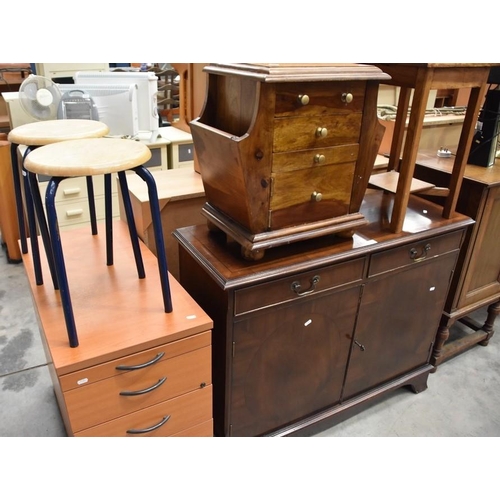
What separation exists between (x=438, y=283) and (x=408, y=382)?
1.67 feet

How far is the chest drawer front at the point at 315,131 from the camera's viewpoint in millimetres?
1227

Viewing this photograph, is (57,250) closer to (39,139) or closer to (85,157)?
(85,157)

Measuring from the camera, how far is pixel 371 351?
1803 mm

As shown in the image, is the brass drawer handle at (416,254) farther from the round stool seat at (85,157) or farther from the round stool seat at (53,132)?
the round stool seat at (53,132)

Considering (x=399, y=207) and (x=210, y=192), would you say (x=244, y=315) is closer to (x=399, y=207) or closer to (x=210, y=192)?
(x=210, y=192)

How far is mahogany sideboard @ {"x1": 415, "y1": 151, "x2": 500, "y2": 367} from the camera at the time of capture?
1.95 meters

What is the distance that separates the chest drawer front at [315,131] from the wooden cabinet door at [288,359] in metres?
0.50

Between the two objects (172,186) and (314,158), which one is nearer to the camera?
(314,158)

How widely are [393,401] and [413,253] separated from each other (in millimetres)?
805

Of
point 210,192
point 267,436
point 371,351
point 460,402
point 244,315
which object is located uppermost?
point 210,192

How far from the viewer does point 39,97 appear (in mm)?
2805

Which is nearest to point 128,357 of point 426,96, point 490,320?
point 426,96

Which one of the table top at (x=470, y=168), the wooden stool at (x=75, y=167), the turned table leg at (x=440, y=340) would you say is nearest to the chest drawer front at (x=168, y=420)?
the wooden stool at (x=75, y=167)

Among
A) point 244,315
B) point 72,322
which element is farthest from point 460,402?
point 72,322
